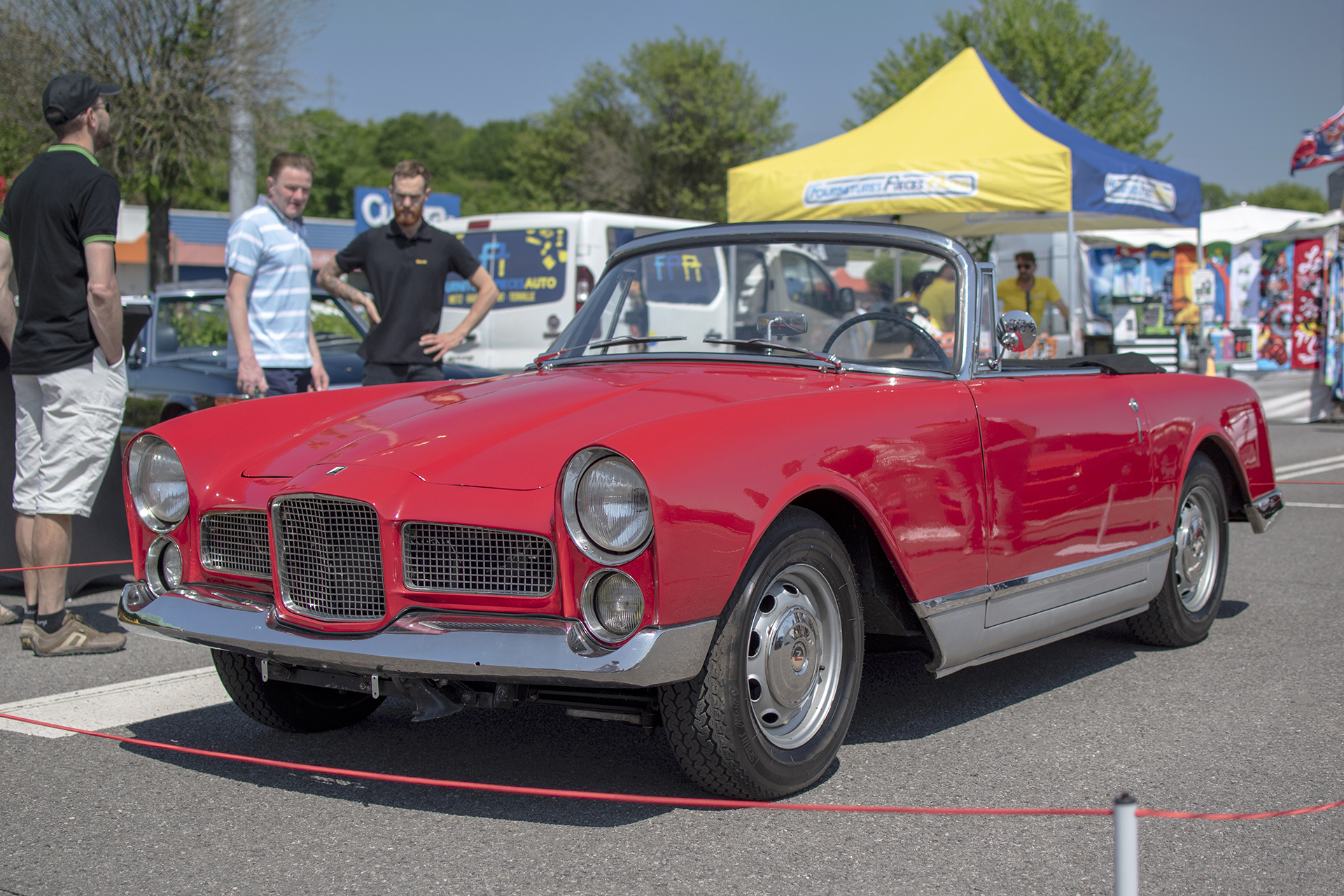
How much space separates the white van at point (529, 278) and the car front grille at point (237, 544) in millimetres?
6920

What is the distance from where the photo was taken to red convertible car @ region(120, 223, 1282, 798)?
2768 millimetres

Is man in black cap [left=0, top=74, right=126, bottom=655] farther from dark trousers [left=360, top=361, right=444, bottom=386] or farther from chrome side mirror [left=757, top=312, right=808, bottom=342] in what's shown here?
chrome side mirror [left=757, top=312, right=808, bottom=342]

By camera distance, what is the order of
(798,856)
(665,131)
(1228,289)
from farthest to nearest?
1. (665,131)
2. (1228,289)
3. (798,856)

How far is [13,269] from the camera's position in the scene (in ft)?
16.6

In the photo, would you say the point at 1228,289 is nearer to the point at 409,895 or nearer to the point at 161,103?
the point at 161,103

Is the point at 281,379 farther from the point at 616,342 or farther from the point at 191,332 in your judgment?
the point at 191,332

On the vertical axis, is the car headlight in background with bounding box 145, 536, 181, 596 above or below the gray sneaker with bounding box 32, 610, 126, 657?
above

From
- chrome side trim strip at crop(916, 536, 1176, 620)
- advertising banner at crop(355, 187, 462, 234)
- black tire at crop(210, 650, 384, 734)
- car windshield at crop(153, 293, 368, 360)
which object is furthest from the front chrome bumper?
advertising banner at crop(355, 187, 462, 234)

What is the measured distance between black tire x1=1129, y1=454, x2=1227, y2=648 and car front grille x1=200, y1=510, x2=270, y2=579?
3235 millimetres

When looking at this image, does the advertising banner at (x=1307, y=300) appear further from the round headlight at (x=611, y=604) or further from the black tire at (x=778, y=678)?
the round headlight at (x=611, y=604)

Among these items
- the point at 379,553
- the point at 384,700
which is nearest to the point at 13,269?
the point at 384,700

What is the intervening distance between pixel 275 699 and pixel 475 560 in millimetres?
1112

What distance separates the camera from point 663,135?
55.5 meters

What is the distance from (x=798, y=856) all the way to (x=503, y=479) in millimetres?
1074
